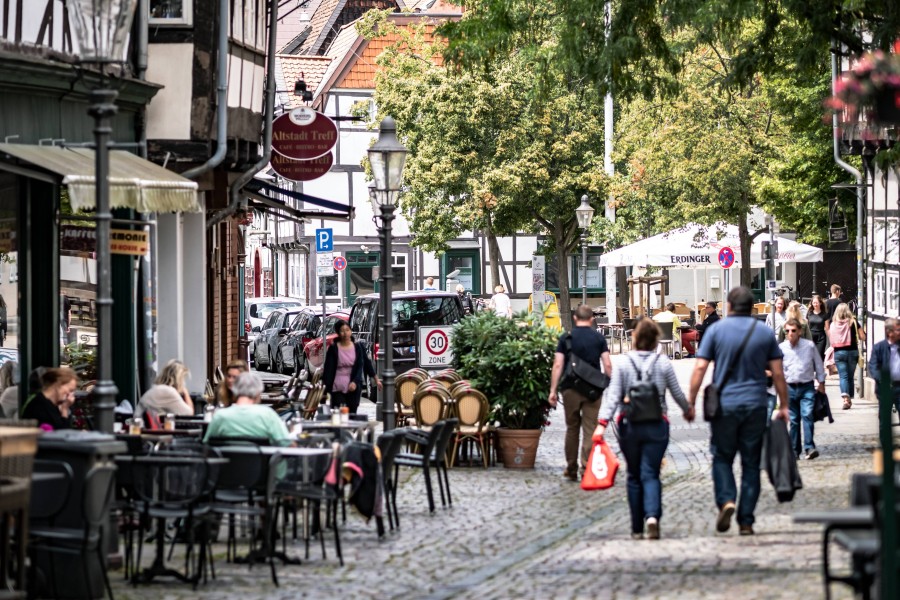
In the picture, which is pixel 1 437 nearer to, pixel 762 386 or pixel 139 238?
pixel 762 386

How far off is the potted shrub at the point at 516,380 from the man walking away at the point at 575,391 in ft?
2.85

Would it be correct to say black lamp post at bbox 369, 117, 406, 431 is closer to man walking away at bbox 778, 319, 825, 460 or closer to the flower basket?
man walking away at bbox 778, 319, 825, 460

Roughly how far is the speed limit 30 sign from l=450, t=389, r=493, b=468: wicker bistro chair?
6.69m

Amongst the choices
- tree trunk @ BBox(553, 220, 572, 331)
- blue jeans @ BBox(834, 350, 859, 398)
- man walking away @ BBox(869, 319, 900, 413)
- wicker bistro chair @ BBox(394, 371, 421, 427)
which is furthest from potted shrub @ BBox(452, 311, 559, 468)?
tree trunk @ BBox(553, 220, 572, 331)

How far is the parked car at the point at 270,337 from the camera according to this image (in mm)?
38750

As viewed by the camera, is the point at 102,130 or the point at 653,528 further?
the point at 653,528

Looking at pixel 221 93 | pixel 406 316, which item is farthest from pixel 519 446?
pixel 406 316

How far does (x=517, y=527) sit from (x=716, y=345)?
236 centimetres

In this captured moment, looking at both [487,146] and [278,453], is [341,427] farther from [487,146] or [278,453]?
[487,146]

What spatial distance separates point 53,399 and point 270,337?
26.8m

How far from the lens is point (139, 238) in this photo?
16.8 meters

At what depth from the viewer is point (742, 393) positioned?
1263 centimetres

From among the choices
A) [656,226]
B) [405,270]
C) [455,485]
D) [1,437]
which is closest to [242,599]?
[1,437]

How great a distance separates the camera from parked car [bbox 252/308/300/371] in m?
38.8
